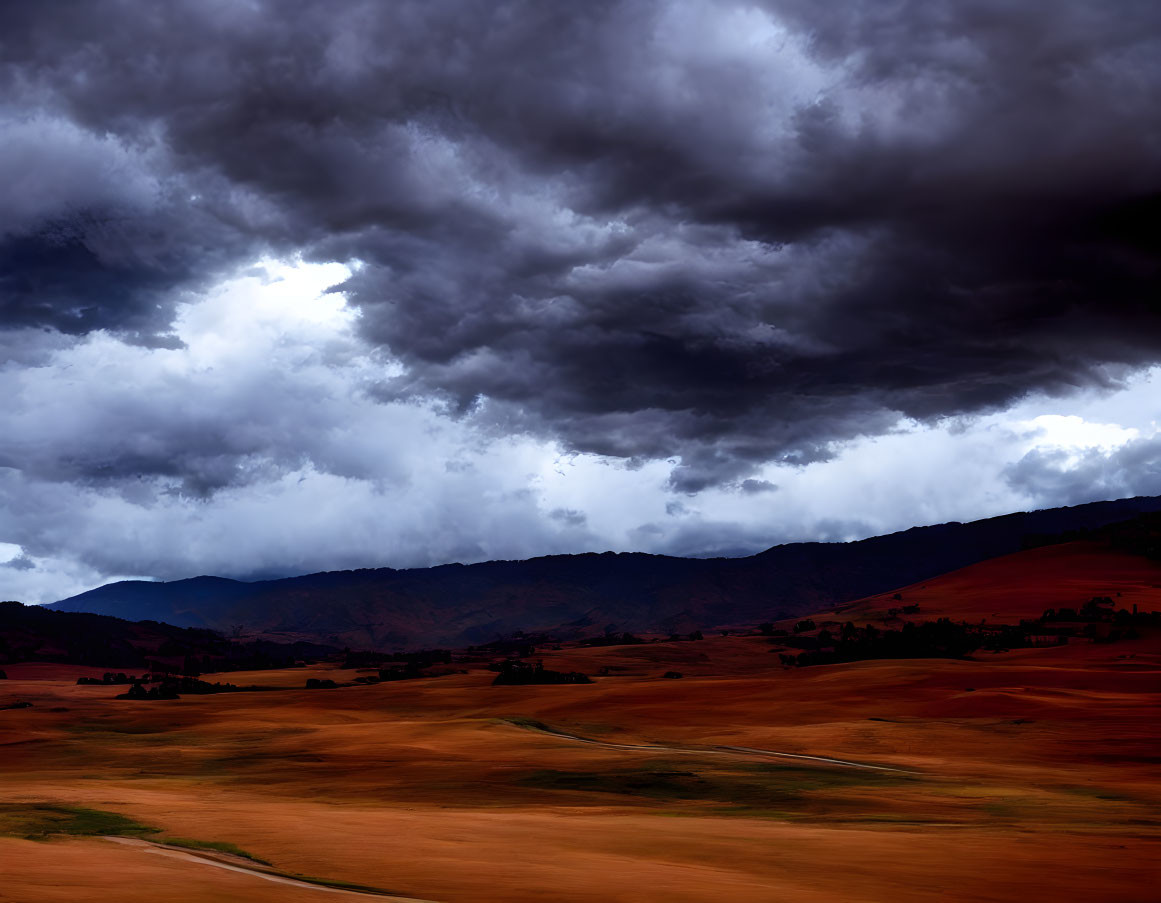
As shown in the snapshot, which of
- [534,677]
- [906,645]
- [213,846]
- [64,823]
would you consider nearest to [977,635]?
[906,645]

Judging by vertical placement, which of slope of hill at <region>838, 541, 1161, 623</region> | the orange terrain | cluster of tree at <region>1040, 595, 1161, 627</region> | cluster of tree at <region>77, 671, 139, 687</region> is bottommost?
the orange terrain

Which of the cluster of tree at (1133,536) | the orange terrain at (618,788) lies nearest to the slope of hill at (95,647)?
the orange terrain at (618,788)

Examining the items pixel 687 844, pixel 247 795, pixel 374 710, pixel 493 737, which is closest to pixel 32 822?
pixel 247 795

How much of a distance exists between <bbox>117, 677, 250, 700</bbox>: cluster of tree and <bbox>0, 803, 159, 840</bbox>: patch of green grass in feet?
251

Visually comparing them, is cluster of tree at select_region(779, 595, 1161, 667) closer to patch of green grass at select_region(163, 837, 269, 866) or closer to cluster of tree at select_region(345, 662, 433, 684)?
cluster of tree at select_region(345, 662, 433, 684)

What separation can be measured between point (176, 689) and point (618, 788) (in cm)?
8039

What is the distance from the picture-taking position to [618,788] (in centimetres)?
4494

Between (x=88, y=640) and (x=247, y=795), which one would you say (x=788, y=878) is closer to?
(x=247, y=795)

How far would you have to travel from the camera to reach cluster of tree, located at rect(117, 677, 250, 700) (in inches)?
4208

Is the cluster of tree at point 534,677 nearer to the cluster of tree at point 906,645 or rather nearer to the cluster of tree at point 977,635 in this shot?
the cluster of tree at point 906,645

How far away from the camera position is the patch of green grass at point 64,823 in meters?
28.6

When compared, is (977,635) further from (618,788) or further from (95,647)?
(95,647)

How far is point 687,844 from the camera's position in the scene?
27.2 metres

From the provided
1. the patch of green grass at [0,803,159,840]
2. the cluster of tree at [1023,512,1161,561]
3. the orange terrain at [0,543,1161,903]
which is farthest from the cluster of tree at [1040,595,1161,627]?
the patch of green grass at [0,803,159,840]
